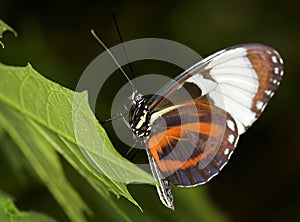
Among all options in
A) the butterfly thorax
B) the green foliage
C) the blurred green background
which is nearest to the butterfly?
the butterfly thorax

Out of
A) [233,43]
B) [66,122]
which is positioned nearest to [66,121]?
[66,122]

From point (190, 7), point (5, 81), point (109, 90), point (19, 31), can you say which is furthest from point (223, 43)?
point (5, 81)

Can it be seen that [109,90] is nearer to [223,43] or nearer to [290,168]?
[223,43]

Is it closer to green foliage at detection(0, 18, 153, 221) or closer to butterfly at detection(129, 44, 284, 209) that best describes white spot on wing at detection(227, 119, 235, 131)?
butterfly at detection(129, 44, 284, 209)

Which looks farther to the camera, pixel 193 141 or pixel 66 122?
pixel 193 141

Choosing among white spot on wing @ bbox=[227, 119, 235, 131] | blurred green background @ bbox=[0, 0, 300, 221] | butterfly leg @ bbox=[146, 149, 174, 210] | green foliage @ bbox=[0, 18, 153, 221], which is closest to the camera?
green foliage @ bbox=[0, 18, 153, 221]

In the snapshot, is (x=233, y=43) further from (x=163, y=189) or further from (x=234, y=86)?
(x=163, y=189)

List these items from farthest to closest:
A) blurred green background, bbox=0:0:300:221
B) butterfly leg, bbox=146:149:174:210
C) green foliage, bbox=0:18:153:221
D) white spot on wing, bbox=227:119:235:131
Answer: blurred green background, bbox=0:0:300:221 < white spot on wing, bbox=227:119:235:131 < butterfly leg, bbox=146:149:174:210 < green foliage, bbox=0:18:153:221

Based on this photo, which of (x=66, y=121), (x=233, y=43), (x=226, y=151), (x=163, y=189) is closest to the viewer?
(x=66, y=121)
